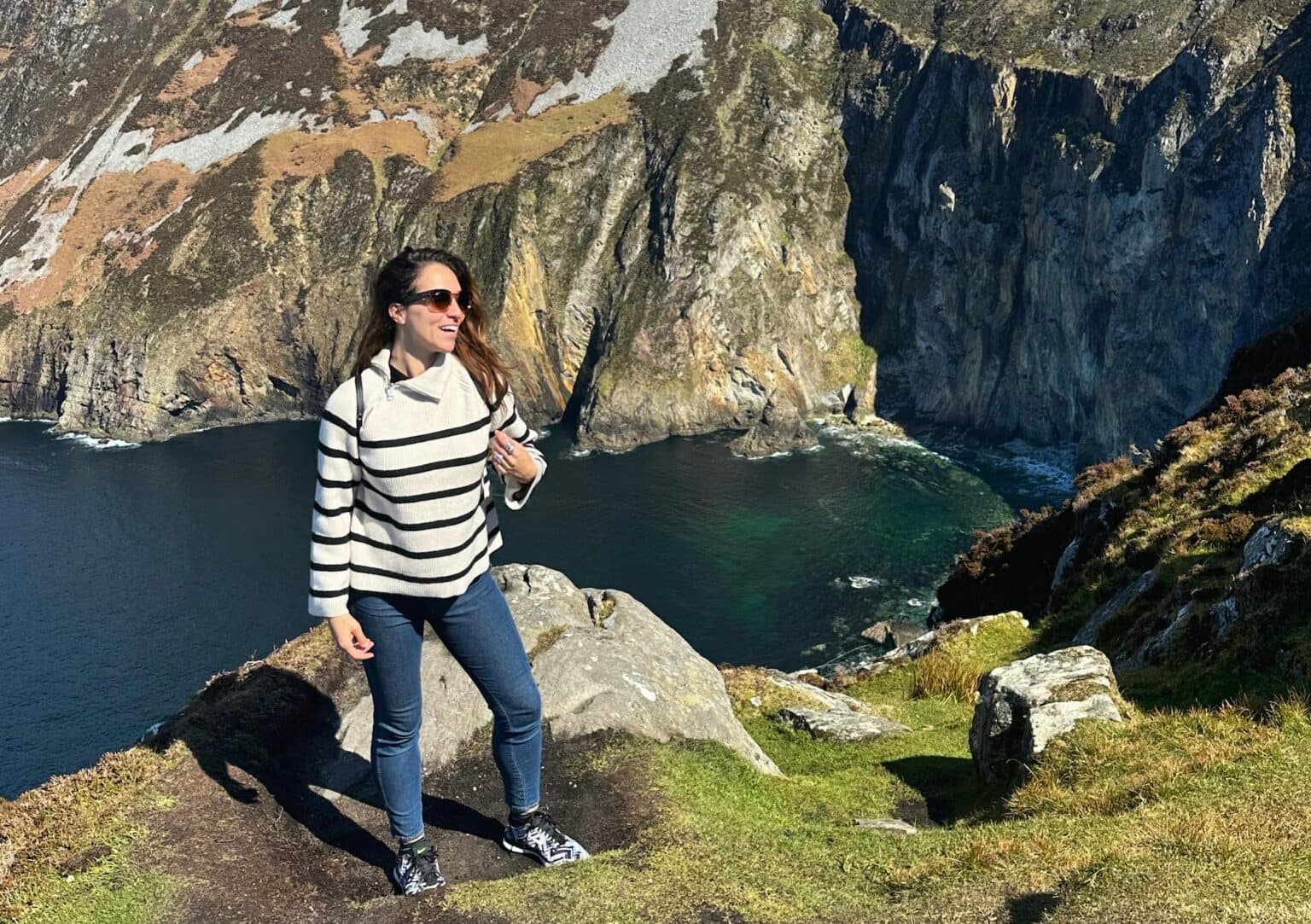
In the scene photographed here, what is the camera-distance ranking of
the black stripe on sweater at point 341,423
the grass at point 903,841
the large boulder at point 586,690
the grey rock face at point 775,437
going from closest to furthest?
the grass at point 903,841 < the black stripe on sweater at point 341,423 < the large boulder at point 586,690 < the grey rock face at point 775,437

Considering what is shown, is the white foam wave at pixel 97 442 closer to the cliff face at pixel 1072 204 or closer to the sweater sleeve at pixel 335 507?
the cliff face at pixel 1072 204

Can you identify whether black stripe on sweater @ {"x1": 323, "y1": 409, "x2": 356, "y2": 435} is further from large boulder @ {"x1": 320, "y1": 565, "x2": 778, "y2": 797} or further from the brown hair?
large boulder @ {"x1": 320, "y1": 565, "x2": 778, "y2": 797}

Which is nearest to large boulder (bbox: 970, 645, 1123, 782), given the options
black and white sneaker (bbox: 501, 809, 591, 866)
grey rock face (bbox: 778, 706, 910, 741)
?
grey rock face (bbox: 778, 706, 910, 741)

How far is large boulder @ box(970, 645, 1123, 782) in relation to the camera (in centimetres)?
946

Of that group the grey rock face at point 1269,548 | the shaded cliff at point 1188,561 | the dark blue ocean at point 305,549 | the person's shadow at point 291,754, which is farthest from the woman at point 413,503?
the dark blue ocean at point 305,549

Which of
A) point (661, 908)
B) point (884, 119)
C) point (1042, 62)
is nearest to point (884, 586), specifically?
point (661, 908)

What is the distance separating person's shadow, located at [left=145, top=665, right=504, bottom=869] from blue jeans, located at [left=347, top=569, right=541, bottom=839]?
1.19 m

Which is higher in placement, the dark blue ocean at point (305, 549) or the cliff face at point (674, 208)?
the cliff face at point (674, 208)

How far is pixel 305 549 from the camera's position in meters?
84.6

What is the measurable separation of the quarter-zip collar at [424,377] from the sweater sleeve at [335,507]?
0.26 metres

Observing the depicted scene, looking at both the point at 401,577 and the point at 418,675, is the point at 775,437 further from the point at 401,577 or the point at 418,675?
the point at 401,577

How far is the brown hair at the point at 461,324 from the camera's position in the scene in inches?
268

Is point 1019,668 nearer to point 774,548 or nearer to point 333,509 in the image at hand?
point 333,509

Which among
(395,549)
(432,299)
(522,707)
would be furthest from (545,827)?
(432,299)
